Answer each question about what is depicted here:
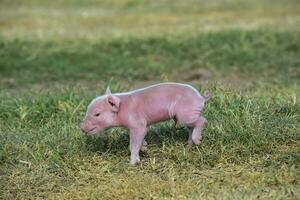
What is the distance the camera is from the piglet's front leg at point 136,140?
16.3ft

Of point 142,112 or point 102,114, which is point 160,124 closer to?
point 142,112

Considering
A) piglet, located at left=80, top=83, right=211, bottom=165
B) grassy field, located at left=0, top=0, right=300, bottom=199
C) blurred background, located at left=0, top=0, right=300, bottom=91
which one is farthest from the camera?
blurred background, located at left=0, top=0, right=300, bottom=91

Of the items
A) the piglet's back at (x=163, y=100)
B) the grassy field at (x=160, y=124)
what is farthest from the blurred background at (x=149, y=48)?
the piglet's back at (x=163, y=100)

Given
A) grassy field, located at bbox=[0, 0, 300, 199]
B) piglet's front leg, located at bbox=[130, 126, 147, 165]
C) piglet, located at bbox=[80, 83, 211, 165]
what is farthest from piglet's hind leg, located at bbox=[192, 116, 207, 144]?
piglet's front leg, located at bbox=[130, 126, 147, 165]

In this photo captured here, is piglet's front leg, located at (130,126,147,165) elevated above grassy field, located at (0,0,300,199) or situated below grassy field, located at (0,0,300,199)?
above

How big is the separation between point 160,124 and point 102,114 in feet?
3.00

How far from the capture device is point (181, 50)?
11.6 meters

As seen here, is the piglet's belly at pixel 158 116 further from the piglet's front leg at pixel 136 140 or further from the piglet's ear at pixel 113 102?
the piglet's ear at pixel 113 102

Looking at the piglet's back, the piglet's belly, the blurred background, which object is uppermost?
the piglet's back

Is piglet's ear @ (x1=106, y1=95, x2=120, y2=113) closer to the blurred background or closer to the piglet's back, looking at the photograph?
the piglet's back

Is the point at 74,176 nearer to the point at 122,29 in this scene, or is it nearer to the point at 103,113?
the point at 103,113

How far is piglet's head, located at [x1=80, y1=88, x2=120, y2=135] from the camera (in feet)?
16.3

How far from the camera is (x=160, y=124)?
5766mm

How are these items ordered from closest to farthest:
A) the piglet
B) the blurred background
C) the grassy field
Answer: the grassy field
the piglet
the blurred background
